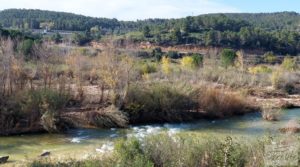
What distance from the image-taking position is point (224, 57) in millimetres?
57375

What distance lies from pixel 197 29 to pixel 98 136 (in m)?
66.4

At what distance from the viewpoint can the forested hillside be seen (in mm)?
79250

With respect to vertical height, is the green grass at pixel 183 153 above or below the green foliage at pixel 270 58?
above

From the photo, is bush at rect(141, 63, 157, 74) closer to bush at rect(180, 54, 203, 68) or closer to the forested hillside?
bush at rect(180, 54, 203, 68)

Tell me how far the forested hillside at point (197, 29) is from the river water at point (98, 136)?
46.3 m

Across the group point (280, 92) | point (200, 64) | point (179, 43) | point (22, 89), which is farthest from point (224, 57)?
point (22, 89)

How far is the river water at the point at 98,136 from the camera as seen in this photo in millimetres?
20623

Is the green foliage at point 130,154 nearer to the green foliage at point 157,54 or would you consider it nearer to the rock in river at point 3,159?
the rock in river at point 3,159

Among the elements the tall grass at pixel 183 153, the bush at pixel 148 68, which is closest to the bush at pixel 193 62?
the bush at pixel 148 68

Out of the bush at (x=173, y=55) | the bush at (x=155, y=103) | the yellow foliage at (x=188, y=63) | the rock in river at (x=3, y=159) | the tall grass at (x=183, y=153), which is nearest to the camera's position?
the tall grass at (x=183, y=153)

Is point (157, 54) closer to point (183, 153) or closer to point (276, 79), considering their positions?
point (276, 79)

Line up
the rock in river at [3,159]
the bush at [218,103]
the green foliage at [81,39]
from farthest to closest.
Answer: the green foliage at [81,39]
the bush at [218,103]
the rock in river at [3,159]

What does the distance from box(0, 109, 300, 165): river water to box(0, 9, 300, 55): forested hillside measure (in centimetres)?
4632

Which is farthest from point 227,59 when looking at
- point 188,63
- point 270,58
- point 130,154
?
point 130,154
